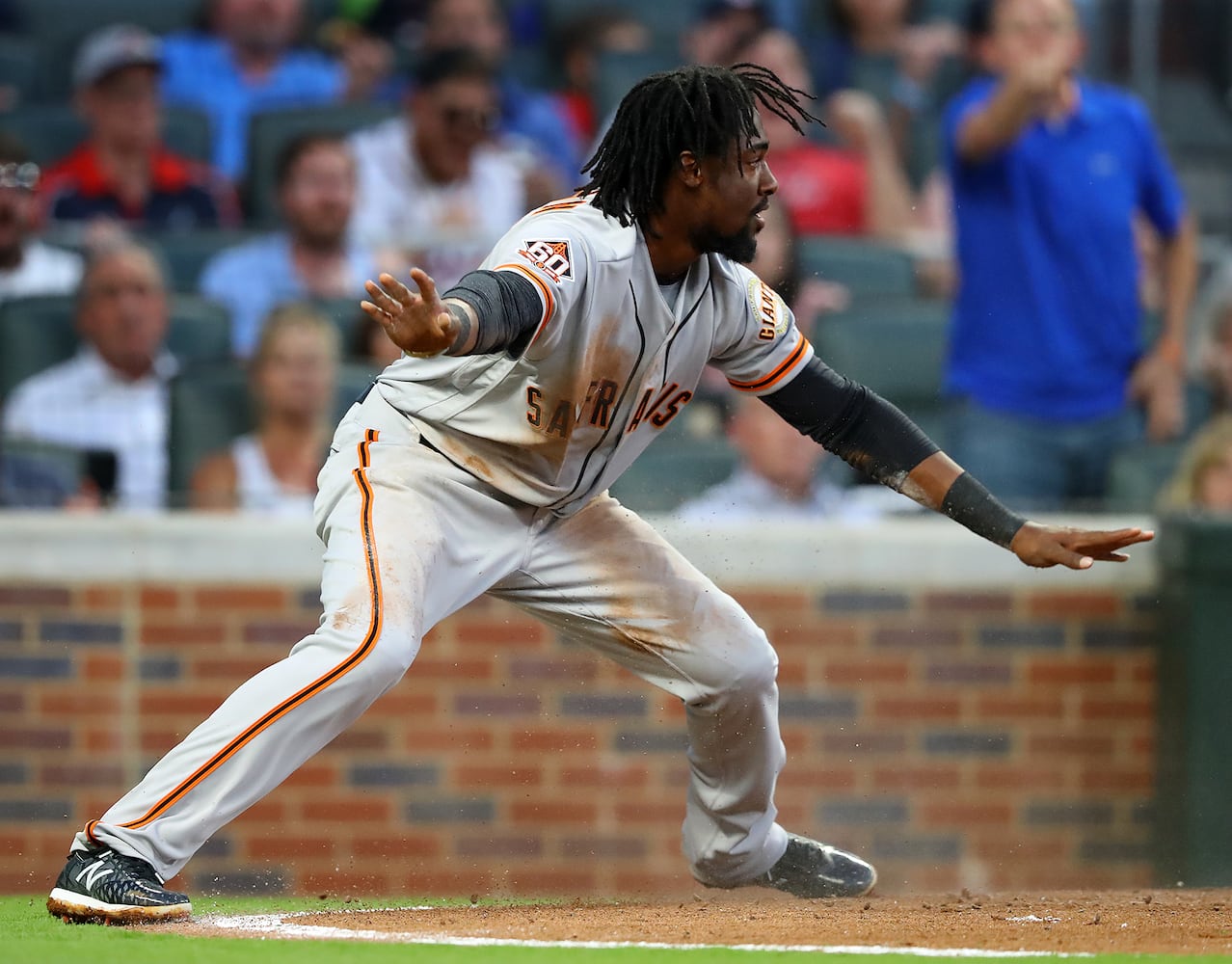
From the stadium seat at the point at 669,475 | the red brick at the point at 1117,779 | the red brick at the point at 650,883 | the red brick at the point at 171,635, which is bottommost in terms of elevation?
the red brick at the point at 650,883

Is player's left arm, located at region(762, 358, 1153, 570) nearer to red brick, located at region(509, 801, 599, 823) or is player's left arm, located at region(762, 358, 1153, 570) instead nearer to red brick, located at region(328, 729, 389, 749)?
red brick, located at region(509, 801, 599, 823)

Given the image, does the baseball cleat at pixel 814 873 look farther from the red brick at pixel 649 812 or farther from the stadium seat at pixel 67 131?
the stadium seat at pixel 67 131

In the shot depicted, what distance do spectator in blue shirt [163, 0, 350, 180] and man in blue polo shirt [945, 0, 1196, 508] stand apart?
146 inches

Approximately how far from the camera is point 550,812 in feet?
22.0

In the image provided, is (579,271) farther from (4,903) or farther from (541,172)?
(541,172)

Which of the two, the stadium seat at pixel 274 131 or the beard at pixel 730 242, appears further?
the stadium seat at pixel 274 131

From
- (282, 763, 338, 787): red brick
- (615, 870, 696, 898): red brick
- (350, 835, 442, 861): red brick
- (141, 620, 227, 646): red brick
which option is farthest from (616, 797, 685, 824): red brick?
(141, 620, 227, 646): red brick

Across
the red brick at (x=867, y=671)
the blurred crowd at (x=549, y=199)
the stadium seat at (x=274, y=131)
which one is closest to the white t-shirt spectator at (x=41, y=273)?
the blurred crowd at (x=549, y=199)

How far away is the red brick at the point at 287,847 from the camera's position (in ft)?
21.7

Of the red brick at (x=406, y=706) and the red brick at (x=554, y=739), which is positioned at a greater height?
the red brick at (x=406, y=706)

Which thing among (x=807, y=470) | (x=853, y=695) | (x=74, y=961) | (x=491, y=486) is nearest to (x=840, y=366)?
(x=807, y=470)

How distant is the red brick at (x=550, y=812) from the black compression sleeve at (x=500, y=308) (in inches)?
121

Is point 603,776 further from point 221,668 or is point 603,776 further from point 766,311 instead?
point 766,311

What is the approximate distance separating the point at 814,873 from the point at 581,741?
1695mm
